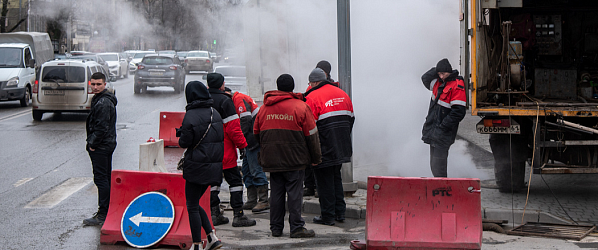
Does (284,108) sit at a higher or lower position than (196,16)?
lower

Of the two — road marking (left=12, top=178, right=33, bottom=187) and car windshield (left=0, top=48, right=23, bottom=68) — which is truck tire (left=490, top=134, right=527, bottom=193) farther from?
car windshield (left=0, top=48, right=23, bottom=68)

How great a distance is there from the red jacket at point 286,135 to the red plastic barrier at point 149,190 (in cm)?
66

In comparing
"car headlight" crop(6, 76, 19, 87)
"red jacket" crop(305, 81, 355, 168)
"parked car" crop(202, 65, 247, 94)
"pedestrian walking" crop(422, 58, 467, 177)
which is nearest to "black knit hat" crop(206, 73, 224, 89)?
"red jacket" crop(305, 81, 355, 168)

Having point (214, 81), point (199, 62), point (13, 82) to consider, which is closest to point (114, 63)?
point (199, 62)

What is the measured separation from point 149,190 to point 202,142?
3.08ft

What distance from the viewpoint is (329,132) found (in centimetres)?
585

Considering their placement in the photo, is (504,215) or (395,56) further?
(395,56)

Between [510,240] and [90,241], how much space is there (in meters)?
3.82

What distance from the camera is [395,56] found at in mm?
10617

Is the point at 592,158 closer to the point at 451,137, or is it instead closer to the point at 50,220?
the point at 451,137

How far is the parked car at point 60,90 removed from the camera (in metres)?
14.6

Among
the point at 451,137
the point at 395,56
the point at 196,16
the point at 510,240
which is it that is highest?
the point at 196,16

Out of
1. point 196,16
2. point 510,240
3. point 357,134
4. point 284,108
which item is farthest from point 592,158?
point 196,16

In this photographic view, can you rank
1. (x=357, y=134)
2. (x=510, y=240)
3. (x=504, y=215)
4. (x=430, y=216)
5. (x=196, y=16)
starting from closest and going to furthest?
1. (x=430, y=216)
2. (x=510, y=240)
3. (x=504, y=215)
4. (x=357, y=134)
5. (x=196, y=16)
